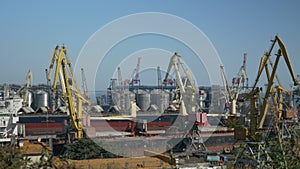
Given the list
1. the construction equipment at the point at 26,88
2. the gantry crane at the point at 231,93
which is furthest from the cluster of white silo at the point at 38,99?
the gantry crane at the point at 231,93

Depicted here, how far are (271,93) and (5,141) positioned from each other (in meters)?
9.96

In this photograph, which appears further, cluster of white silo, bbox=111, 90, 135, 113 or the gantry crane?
cluster of white silo, bbox=111, 90, 135, 113

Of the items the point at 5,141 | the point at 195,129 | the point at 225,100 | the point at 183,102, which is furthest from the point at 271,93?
the point at 225,100

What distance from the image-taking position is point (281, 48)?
15.8 metres

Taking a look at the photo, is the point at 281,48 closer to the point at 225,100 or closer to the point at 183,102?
the point at 183,102

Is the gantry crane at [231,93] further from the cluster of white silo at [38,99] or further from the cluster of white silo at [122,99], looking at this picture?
the cluster of white silo at [38,99]

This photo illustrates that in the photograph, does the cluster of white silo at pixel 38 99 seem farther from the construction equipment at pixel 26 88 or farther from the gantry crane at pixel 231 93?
the gantry crane at pixel 231 93

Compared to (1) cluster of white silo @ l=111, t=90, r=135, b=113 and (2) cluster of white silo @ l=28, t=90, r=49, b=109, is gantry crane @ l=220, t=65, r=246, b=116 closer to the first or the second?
(1) cluster of white silo @ l=111, t=90, r=135, b=113

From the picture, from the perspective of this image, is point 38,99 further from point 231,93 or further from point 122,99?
point 231,93

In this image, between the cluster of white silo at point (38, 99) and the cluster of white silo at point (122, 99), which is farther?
the cluster of white silo at point (122, 99)

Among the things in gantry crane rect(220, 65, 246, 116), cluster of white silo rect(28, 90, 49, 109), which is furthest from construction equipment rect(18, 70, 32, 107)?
gantry crane rect(220, 65, 246, 116)

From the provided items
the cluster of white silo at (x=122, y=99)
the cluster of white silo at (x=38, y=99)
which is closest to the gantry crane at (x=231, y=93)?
the cluster of white silo at (x=122, y=99)

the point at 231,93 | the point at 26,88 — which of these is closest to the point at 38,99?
the point at 26,88

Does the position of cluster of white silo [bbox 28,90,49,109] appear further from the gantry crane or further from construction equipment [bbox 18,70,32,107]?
the gantry crane
